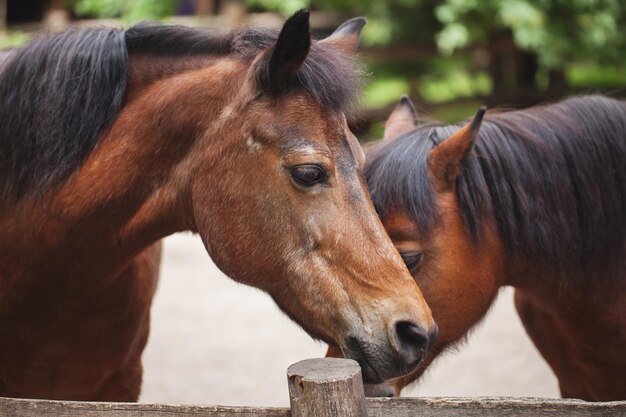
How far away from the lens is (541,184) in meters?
A: 3.07

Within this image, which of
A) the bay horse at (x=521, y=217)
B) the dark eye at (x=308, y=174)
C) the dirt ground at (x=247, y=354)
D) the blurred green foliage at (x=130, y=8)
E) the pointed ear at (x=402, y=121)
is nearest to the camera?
the dark eye at (x=308, y=174)

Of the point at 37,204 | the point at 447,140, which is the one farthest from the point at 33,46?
the point at 447,140

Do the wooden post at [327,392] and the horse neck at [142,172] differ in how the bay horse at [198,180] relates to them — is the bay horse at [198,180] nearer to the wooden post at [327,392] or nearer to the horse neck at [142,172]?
the horse neck at [142,172]

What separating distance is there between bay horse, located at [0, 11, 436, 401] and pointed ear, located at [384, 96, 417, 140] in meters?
0.70

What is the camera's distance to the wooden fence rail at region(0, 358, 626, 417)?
6.45 feet

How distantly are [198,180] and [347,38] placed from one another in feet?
2.77

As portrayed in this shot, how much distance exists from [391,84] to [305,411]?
11.6 metres

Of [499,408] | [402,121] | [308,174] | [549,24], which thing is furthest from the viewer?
[549,24]

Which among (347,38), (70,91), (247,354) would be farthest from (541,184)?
(247,354)

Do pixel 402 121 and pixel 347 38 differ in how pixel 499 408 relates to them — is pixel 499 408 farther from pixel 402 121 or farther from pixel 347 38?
pixel 402 121

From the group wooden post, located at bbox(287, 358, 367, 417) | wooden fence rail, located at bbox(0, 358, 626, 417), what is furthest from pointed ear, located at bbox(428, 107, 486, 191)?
wooden post, located at bbox(287, 358, 367, 417)

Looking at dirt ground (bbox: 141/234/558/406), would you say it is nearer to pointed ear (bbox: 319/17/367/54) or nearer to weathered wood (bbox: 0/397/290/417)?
pointed ear (bbox: 319/17/367/54)

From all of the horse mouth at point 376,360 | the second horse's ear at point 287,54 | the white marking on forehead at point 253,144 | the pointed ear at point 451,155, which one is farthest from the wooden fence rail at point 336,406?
the pointed ear at point 451,155

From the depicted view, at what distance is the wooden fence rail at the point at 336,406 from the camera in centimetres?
197
